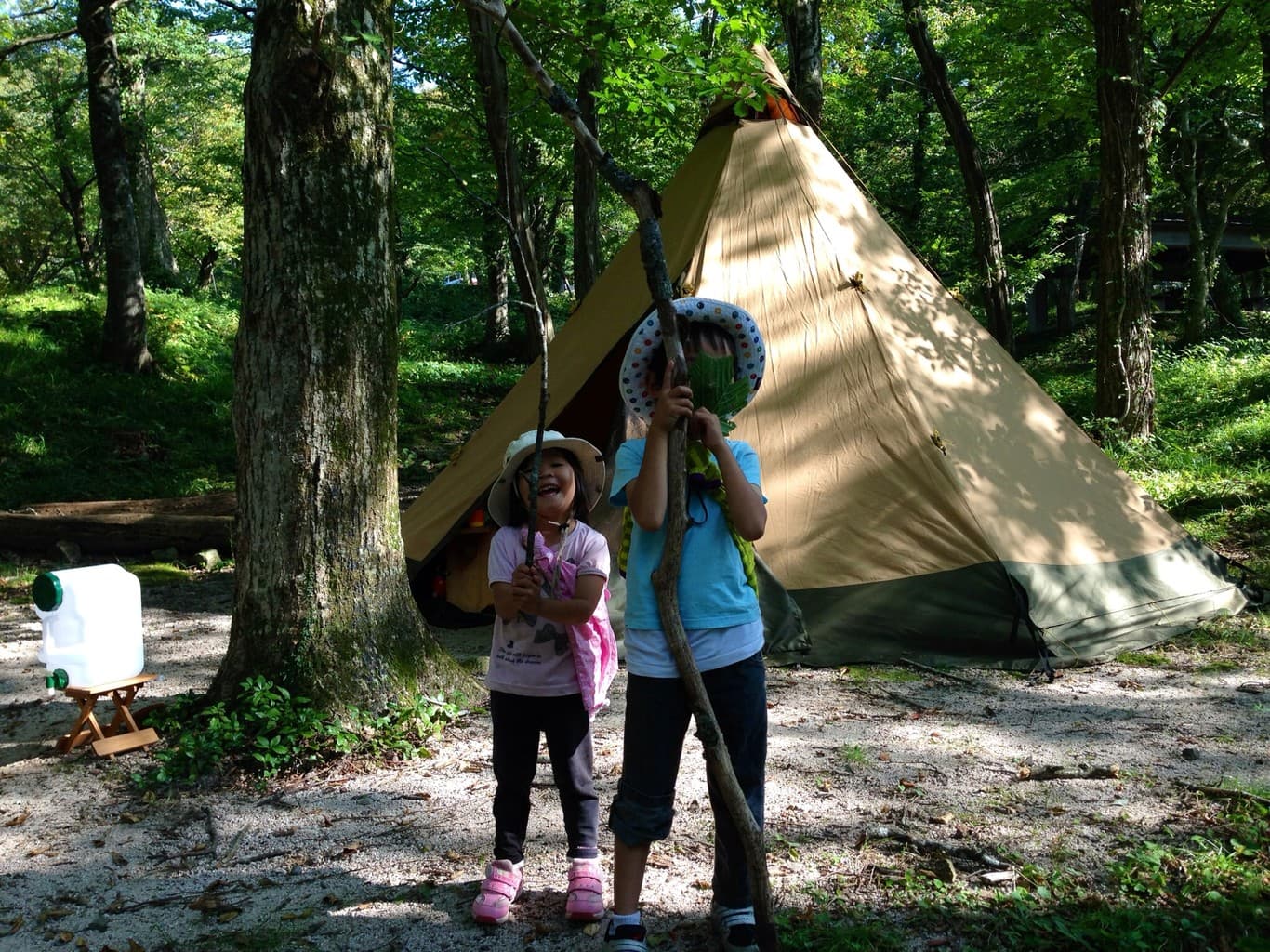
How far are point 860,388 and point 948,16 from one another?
1526 cm

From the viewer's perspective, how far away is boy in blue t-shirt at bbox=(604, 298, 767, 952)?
2303 mm

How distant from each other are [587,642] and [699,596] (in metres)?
0.50

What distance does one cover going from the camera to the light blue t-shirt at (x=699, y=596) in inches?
91.2

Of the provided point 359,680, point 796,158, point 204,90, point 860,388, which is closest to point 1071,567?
point 860,388

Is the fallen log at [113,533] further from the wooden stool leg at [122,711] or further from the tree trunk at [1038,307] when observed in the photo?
the tree trunk at [1038,307]

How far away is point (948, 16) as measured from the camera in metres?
18.1

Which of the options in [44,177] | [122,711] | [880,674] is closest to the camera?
[122,711]

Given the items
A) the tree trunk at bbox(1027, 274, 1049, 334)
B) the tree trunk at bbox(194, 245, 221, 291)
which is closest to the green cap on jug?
the tree trunk at bbox(1027, 274, 1049, 334)

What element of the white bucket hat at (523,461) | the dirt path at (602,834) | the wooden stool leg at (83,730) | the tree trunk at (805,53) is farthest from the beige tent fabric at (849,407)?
the tree trunk at (805,53)

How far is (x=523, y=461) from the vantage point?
2.84 metres

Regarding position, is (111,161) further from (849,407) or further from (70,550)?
(849,407)

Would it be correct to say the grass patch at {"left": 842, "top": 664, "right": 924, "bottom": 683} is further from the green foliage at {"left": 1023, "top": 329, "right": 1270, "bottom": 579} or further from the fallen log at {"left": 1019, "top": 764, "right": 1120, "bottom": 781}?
the green foliage at {"left": 1023, "top": 329, "right": 1270, "bottom": 579}

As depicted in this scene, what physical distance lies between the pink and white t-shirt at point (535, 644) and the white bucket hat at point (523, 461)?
0.12 meters

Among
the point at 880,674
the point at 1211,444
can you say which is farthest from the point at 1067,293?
the point at 880,674
